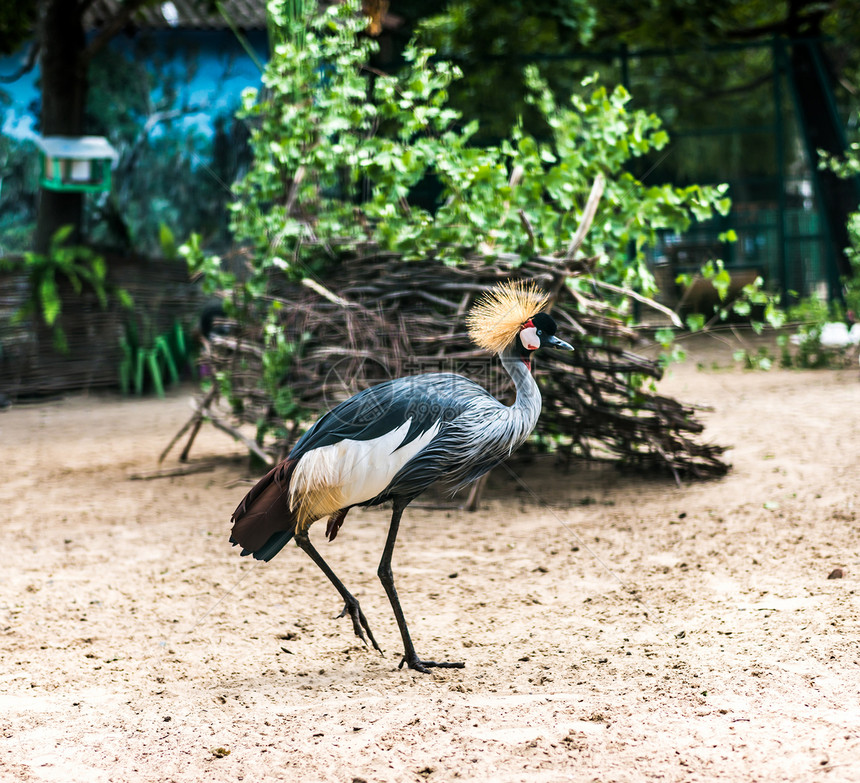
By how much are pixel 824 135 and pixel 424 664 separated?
9.83 m

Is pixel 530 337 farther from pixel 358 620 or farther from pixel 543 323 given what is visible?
pixel 358 620

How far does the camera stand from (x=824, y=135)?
11.1 meters

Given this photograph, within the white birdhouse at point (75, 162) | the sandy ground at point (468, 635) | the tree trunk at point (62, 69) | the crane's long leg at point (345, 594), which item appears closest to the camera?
the sandy ground at point (468, 635)

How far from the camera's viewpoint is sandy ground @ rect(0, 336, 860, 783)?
259 centimetres

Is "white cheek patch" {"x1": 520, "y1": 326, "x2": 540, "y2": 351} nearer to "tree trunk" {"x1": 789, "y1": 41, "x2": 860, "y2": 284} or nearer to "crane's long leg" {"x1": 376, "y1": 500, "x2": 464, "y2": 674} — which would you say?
"crane's long leg" {"x1": 376, "y1": 500, "x2": 464, "y2": 674}

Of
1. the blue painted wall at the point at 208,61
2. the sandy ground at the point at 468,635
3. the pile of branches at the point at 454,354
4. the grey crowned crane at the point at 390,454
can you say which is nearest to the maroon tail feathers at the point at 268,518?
the grey crowned crane at the point at 390,454

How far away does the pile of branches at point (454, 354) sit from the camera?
509cm

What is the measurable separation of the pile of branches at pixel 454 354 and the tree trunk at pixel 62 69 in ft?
16.8

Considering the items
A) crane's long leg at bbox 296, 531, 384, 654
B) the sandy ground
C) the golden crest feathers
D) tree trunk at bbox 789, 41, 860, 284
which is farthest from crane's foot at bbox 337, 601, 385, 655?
tree trunk at bbox 789, 41, 860, 284

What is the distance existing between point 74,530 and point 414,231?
2369 mm

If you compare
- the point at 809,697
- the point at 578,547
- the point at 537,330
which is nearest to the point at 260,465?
the point at 578,547

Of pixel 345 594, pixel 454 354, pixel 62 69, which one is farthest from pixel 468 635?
pixel 62 69

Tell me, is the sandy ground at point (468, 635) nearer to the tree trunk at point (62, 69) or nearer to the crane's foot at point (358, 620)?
the crane's foot at point (358, 620)

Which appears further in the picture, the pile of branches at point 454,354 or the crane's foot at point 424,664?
the pile of branches at point 454,354
